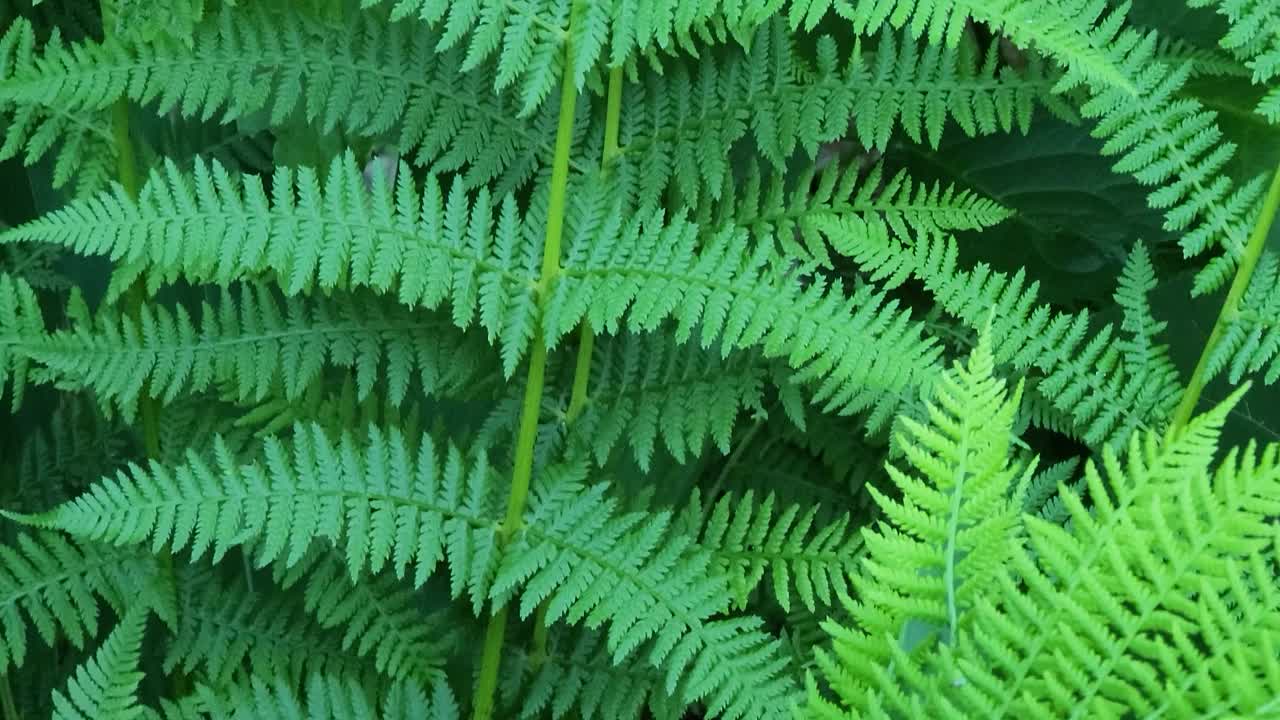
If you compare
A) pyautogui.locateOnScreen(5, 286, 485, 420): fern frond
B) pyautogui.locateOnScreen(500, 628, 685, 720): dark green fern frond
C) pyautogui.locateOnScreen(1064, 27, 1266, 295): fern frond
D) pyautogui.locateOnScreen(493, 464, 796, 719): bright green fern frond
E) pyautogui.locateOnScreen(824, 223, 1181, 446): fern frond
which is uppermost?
pyautogui.locateOnScreen(1064, 27, 1266, 295): fern frond

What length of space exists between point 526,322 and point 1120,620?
660mm

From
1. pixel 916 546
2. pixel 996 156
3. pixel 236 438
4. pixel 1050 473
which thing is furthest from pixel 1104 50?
pixel 236 438

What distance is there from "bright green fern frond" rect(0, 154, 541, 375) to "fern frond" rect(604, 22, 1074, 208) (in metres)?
0.18

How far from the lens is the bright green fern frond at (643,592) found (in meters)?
1.04

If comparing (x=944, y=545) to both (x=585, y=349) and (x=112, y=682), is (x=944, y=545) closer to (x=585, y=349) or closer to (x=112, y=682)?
(x=585, y=349)

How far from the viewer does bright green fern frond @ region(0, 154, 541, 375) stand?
42.9 inches

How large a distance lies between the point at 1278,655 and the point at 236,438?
1.04 metres

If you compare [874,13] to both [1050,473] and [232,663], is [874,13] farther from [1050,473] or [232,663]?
[232,663]

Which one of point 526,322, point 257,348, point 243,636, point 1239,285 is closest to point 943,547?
point 526,322

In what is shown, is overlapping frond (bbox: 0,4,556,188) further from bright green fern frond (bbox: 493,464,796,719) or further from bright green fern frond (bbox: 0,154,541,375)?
bright green fern frond (bbox: 493,464,796,719)

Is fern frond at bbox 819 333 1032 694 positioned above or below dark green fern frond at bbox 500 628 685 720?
above

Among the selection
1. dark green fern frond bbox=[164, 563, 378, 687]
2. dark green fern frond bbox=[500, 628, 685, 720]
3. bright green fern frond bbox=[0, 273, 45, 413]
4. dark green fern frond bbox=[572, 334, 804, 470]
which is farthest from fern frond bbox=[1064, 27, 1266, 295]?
bright green fern frond bbox=[0, 273, 45, 413]

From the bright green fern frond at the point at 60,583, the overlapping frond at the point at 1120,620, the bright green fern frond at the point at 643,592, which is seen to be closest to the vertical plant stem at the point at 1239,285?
the bright green fern frond at the point at 643,592

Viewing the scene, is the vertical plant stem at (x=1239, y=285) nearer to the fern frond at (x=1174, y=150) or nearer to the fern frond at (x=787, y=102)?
the fern frond at (x=1174, y=150)
